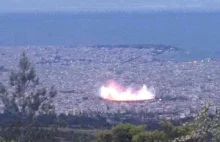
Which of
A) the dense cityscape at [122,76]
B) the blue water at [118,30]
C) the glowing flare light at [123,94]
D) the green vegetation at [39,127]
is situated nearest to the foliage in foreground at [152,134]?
the green vegetation at [39,127]

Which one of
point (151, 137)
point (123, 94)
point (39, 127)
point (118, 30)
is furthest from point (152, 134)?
point (118, 30)

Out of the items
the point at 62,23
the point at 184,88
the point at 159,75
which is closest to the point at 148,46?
the point at 159,75

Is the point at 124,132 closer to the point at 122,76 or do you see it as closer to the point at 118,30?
the point at 122,76

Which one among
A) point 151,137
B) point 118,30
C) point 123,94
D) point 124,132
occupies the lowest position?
point 151,137

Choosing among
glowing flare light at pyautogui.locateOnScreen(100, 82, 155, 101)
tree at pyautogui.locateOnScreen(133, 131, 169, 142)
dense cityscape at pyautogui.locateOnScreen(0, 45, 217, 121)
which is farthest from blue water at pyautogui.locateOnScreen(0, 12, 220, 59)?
tree at pyautogui.locateOnScreen(133, 131, 169, 142)

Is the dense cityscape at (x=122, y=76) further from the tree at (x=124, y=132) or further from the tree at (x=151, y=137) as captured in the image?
the tree at (x=151, y=137)

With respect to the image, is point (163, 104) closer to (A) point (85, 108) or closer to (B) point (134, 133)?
(A) point (85, 108)
